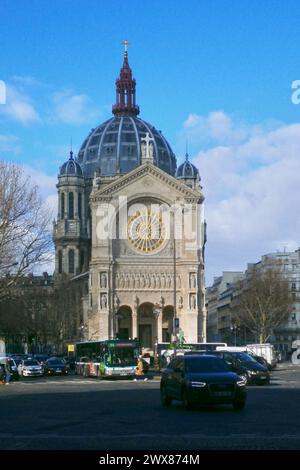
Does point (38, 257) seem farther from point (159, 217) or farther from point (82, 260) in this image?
point (82, 260)

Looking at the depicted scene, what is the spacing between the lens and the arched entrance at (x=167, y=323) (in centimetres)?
10800

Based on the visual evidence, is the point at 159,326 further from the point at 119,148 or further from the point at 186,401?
the point at 186,401

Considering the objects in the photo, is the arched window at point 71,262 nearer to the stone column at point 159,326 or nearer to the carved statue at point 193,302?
the stone column at point 159,326

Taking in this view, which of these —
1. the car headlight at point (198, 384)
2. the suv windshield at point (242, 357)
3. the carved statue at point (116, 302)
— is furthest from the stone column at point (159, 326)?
the car headlight at point (198, 384)

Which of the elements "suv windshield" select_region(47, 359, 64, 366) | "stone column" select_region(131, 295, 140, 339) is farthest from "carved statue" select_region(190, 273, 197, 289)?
"suv windshield" select_region(47, 359, 64, 366)

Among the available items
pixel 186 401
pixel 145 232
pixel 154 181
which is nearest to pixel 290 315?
pixel 145 232

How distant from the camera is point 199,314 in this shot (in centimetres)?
10656

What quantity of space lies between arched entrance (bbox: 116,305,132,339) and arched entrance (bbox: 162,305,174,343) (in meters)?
4.08

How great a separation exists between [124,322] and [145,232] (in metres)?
11.1

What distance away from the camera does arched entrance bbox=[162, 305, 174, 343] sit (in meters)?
108

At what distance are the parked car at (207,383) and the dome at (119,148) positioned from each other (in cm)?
11203

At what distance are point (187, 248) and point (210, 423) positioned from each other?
87.5 metres
